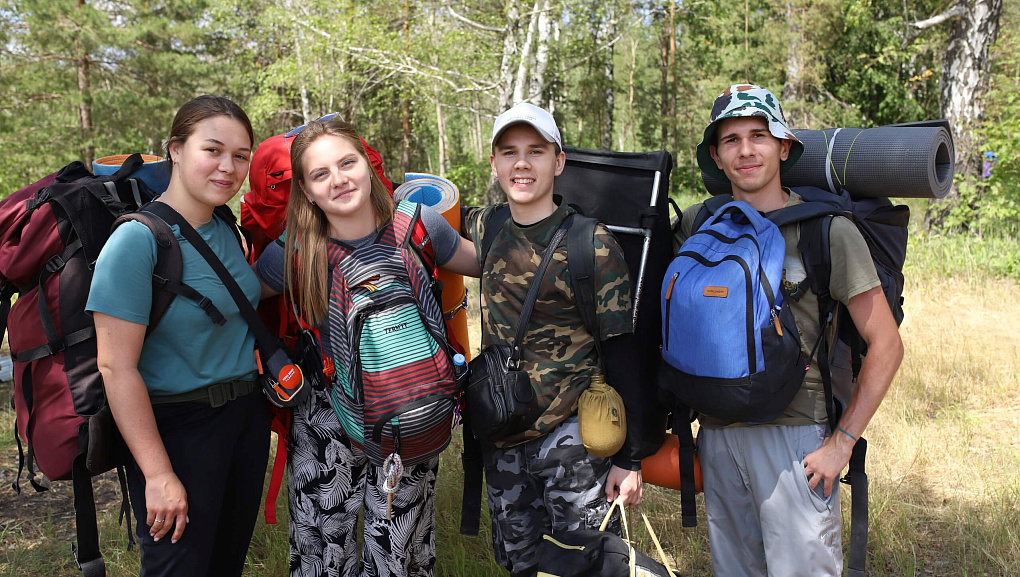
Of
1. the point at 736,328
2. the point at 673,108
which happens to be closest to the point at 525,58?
the point at 736,328

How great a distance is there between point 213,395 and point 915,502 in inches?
138

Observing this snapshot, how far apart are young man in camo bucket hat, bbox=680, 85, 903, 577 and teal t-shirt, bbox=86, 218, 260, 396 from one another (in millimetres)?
1555

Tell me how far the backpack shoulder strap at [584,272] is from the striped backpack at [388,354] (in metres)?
0.48

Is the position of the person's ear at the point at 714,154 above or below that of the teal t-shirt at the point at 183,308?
above

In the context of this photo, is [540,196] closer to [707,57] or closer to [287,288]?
[287,288]

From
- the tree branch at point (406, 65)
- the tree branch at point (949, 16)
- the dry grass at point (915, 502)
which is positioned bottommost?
the dry grass at point (915, 502)

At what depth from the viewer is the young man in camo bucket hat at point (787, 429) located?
1.97 metres

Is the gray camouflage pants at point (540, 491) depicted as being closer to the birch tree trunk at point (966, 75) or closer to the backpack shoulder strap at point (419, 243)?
the backpack shoulder strap at point (419, 243)

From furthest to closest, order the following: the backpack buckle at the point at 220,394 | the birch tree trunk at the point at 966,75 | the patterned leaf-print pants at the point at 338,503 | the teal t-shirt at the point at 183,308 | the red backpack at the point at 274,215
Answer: the birch tree trunk at the point at 966,75, the red backpack at the point at 274,215, the patterned leaf-print pants at the point at 338,503, the backpack buckle at the point at 220,394, the teal t-shirt at the point at 183,308

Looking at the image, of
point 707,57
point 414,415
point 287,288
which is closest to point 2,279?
point 287,288

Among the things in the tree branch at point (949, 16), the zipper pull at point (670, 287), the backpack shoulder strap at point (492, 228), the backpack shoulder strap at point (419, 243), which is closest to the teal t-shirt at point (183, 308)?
the backpack shoulder strap at point (419, 243)

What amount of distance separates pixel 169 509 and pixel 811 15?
17.9 meters

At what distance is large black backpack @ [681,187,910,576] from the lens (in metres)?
2.00

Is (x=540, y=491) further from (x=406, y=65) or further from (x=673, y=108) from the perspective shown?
(x=673, y=108)
